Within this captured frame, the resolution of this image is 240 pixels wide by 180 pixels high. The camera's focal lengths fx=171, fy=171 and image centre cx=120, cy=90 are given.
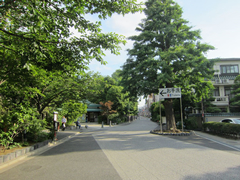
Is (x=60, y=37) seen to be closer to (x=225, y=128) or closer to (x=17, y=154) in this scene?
(x=17, y=154)

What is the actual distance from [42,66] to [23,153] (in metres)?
4.08

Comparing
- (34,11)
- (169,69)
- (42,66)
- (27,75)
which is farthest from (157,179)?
(169,69)

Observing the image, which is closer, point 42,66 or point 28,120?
point 42,66

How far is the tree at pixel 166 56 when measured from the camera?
1409 cm

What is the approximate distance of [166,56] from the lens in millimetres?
13711

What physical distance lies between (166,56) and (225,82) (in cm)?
2272

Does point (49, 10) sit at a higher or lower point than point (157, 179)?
higher

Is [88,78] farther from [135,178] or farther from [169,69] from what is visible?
[135,178]

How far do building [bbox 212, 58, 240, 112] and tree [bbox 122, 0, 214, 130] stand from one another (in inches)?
592

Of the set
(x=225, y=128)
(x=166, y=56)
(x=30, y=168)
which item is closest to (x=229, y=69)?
(x=225, y=128)

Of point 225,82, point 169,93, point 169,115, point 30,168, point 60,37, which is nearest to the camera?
point 30,168

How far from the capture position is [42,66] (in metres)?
7.74

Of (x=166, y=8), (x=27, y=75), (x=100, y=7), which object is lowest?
(x=27, y=75)

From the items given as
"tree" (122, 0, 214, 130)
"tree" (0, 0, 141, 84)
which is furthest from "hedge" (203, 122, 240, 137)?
"tree" (0, 0, 141, 84)
